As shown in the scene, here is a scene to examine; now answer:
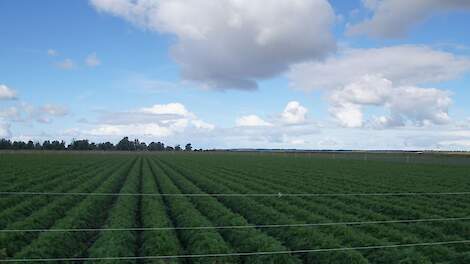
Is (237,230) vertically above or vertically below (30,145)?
below

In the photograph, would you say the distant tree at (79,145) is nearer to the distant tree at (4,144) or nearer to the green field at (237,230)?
the distant tree at (4,144)

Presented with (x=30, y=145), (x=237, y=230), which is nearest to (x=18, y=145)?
(x=30, y=145)

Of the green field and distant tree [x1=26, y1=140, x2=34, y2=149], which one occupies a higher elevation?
distant tree [x1=26, y1=140, x2=34, y2=149]

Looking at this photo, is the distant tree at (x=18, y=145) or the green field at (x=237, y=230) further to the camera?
the distant tree at (x=18, y=145)

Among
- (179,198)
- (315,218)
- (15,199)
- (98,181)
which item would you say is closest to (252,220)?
(315,218)

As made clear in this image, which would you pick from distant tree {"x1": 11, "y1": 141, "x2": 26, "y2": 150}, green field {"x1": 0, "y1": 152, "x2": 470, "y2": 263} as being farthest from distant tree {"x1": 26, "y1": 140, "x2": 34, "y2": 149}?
green field {"x1": 0, "y1": 152, "x2": 470, "y2": 263}

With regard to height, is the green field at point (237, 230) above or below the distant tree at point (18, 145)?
below

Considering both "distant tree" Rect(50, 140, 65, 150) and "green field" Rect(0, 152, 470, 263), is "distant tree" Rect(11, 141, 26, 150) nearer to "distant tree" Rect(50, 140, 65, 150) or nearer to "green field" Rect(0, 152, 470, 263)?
"distant tree" Rect(50, 140, 65, 150)

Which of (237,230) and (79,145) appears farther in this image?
(79,145)

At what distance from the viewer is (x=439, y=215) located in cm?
1756

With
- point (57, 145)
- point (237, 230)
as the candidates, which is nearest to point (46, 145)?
point (57, 145)

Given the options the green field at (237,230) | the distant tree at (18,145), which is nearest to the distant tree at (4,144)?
the distant tree at (18,145)

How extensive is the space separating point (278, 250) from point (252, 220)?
5.68 meters

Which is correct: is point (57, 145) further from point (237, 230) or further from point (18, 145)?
point (237, 230)
